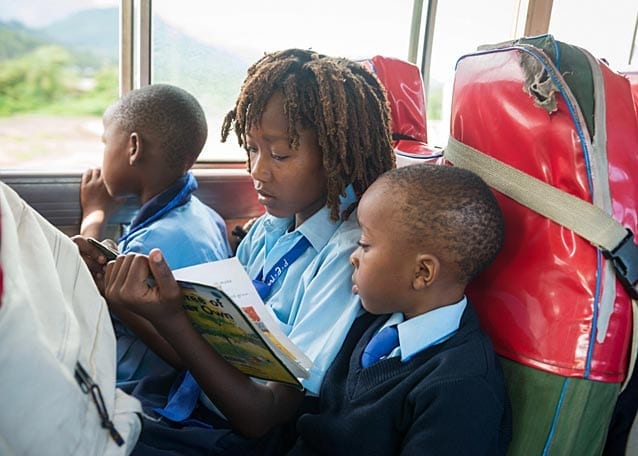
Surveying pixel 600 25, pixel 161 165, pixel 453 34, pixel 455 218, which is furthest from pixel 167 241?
pixel 600 25

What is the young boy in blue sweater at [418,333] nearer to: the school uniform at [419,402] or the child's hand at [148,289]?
the school uniform at [419,402]

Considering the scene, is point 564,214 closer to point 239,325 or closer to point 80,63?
point 239,325

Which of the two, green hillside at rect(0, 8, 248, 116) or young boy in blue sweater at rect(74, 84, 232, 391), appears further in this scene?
green hillside at rect(0, 8, 248, 116)

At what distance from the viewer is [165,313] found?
100 cm

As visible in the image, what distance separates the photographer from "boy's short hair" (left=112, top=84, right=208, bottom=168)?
63.9 inches

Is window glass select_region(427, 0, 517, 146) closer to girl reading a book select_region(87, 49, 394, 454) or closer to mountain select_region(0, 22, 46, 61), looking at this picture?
girl reading a book select_region(87, 49, 394, 454)

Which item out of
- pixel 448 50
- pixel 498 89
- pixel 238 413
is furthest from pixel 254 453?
pixel 448 50

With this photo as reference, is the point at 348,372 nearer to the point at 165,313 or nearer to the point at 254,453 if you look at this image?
the point at 254,453

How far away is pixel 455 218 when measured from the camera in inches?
38.9

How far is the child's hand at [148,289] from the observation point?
981 mm

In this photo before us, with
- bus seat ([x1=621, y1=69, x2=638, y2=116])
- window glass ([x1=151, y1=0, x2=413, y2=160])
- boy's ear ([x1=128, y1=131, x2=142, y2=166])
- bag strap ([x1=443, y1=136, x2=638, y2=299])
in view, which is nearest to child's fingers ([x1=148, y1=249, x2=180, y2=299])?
bag strap ([x1=443, y1=136, x2=638, y2=299])

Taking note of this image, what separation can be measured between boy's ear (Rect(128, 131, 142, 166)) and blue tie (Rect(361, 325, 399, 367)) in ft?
2.88

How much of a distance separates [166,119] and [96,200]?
40 centimetres

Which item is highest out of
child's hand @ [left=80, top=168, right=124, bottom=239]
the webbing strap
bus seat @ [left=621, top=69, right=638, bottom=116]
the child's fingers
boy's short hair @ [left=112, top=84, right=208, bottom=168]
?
bus seat @ [left=621, top=69, right=638, bottom=116]
